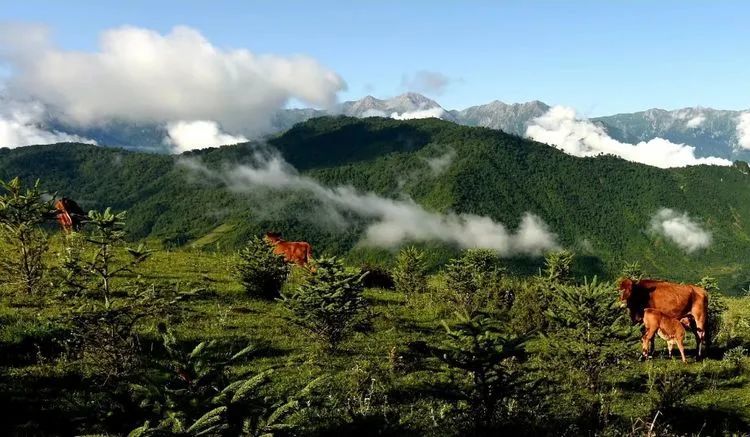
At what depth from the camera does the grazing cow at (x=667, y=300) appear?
71.5ft

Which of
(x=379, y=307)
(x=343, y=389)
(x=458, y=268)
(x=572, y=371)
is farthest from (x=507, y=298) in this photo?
(x=343, y=389)

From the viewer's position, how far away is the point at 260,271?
2553 cm

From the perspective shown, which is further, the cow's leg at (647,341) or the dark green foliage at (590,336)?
the cow's leg at (647,341)

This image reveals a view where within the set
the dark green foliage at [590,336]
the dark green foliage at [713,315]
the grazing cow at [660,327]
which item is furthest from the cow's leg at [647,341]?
the dark green foliage at [590,336]

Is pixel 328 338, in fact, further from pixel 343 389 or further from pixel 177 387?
pixel 177 387

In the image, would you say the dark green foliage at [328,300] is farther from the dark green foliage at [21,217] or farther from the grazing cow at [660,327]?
the grazing cow at [660,327]

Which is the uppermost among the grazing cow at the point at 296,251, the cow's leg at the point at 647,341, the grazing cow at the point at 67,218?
the grazing cow at the point at 67,218

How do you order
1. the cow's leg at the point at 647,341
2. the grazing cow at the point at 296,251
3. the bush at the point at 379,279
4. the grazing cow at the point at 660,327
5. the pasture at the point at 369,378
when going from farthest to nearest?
the bush at the point at 379,279 < the grazing cow at the point at 296,251 < the grazing cow at the point at 660,327 < the cow's leg at the point at 647,341 < the pasture at the point at 369,378

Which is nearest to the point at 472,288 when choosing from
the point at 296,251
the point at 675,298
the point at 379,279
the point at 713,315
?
the point at 379,279

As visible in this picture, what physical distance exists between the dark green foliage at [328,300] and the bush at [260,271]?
733 centimetres

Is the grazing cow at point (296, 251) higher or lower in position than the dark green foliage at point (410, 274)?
higher

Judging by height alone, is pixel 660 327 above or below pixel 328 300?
below

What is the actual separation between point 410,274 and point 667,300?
52.0ft

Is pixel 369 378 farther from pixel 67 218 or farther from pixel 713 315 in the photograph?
pixel 67 218
